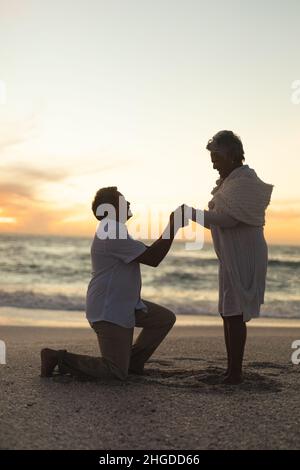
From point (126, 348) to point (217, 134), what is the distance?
6.75 ft

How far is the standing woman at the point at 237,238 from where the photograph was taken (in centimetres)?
538

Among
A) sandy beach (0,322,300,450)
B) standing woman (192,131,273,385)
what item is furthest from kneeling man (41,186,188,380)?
standing woman (192,131,273,385)

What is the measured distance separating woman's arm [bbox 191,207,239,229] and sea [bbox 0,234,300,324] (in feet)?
27.9

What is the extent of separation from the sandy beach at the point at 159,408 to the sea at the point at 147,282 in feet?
25.1

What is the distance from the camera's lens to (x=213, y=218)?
537cm

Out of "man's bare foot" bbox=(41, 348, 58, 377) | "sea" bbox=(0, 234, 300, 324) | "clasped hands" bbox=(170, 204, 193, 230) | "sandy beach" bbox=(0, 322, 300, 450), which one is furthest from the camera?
"sea" bbox=(0, 234, 300, 324)

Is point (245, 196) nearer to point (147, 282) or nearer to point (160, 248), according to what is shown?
point (160, 248)

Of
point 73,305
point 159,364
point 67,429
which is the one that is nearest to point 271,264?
point 73,305

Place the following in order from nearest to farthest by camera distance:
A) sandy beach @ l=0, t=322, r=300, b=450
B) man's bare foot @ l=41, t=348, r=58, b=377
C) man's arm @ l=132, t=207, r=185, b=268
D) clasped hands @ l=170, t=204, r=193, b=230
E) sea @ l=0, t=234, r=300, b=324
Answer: sandy beach @ l=0, t=322, r=300, b=450, clasped hands @ l=170, t=204, r=193, b=230, man's arm @ l=132, t=207, r=185, b=268, man's bare foot @ l=41, t=348, r=58, b=377, sea @ l=0, t=234, r=300, b=324

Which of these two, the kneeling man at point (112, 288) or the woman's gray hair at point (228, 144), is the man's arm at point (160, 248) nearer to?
the kneeling man at point (112, 288)

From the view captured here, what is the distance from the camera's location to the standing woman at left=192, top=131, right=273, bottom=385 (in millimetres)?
5383

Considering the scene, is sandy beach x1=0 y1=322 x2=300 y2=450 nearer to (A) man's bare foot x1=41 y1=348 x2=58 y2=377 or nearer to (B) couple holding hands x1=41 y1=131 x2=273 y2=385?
(A) man's bare foot x1=41 y1=348 x2=58 y2=377

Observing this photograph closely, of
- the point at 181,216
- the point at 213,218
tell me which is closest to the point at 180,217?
the point at 181,216
